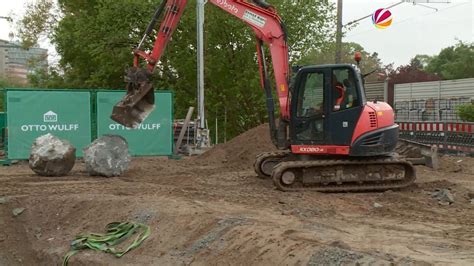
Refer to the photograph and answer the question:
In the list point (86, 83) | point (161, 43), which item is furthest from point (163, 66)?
A: point (161, 43)

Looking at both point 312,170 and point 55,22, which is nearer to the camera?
point 312,170

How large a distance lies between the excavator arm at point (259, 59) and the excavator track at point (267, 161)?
67 centimetres

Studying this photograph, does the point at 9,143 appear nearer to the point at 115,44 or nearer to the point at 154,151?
the point at 154,151

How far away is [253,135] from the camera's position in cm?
1777

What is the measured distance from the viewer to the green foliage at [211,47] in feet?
77.3

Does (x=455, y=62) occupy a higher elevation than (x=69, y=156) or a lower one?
higher

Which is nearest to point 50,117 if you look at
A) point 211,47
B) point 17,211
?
point 17,211

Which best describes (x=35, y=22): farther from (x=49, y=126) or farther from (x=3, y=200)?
(x=3, y=200)

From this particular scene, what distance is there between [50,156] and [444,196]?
8475mm

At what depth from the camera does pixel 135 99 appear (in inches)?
→ 497

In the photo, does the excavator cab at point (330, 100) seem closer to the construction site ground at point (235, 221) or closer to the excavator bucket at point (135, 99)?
the construction site ground at point (235, 221)

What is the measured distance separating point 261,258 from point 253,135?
1138 cm

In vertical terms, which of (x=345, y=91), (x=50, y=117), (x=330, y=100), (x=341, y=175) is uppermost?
(x=345, y=91)

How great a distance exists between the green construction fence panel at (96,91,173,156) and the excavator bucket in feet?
13.3
